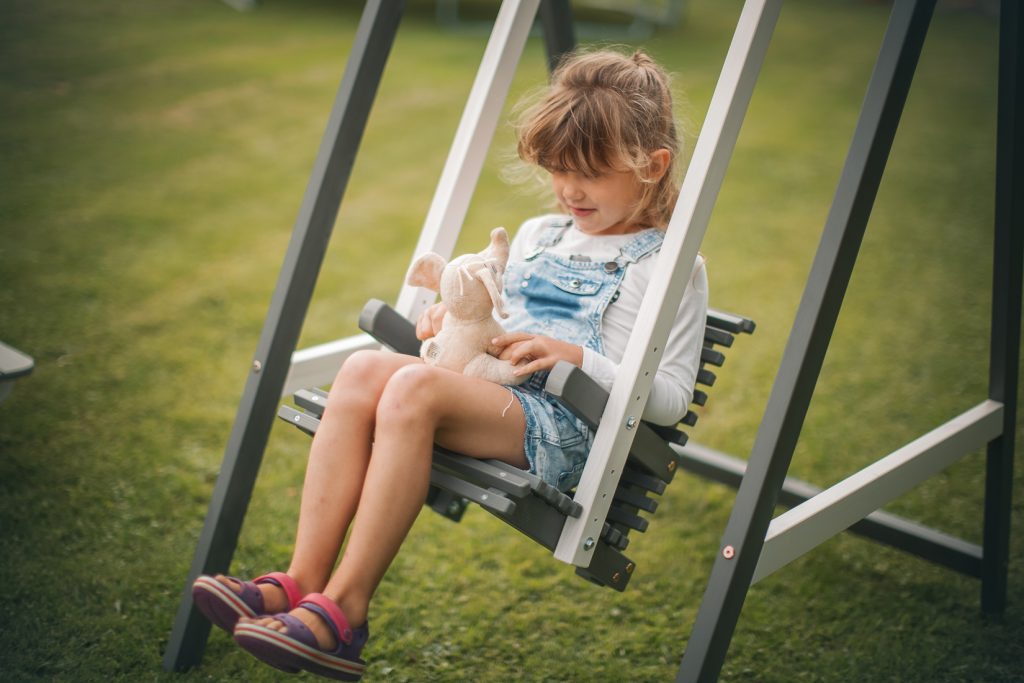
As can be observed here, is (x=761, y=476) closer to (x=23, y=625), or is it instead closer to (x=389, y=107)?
(x=23, y=625)

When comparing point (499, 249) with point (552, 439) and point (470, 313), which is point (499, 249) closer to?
point (470, 313)

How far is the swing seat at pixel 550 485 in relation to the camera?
196 centimetres

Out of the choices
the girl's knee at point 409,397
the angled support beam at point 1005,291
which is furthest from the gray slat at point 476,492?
the angled support beam at point 1005,291

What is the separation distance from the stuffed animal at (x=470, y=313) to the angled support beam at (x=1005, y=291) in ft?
4.15

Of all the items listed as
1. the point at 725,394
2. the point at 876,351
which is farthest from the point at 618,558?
the point at 876,351

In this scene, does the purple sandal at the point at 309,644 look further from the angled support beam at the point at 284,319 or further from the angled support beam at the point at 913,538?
the angled support beam at the point at 913,538

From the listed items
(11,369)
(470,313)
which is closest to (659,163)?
(470,313)

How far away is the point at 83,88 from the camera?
722cm

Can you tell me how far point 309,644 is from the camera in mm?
1836

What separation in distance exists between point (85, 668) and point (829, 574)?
7.14 feet

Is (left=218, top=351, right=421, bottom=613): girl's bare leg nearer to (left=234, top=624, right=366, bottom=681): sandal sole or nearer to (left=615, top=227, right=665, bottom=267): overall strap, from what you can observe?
(left=234, top=624, right=366, bottom=681): sandal sole

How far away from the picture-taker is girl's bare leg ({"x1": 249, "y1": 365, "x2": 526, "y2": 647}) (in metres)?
1.92

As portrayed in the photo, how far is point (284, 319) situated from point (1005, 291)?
1863 mm

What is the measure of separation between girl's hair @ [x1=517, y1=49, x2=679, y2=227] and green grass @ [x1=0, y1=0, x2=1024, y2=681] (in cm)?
17
